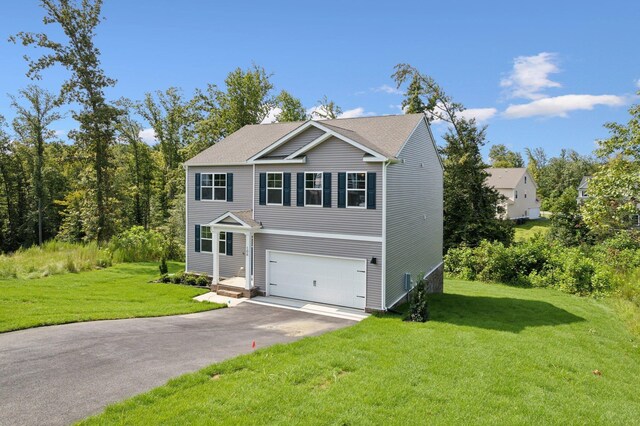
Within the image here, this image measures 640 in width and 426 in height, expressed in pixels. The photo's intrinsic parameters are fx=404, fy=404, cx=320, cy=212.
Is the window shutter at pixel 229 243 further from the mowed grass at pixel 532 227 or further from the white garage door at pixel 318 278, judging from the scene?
the mowed grass at pixel 532 227

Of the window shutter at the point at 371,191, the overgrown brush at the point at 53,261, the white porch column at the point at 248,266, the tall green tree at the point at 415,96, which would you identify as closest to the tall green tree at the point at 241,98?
the tall green tree at the point at 415,96

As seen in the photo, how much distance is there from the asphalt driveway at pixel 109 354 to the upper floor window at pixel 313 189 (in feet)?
14.7

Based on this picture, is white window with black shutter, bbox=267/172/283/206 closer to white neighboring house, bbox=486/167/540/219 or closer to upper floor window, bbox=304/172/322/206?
upper floor window, bbox=304/172/322/206

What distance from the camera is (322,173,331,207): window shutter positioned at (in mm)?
15336

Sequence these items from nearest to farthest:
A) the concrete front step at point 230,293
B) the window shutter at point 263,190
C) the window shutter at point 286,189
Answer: the window shutter at point 286,189, the concrete front step at point 230,293, the window shutter at point 263,190

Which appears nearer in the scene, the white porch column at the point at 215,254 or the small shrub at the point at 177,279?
the white porch column at the point at 215,254

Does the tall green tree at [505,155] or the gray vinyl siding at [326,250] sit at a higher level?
the tall green tree at [505,155]

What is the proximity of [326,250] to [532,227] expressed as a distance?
45527 millimetres

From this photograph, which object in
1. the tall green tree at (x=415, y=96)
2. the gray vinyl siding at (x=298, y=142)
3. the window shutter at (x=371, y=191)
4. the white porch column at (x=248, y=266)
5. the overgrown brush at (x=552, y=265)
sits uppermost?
the tall green tree at (x=415, y=96)

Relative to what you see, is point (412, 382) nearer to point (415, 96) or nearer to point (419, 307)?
point (419, 307)

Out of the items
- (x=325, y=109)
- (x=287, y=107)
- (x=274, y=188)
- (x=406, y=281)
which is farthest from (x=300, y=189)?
(x=325, y=109)

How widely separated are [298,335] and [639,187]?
1609cm

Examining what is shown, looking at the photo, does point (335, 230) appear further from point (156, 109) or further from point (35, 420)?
point (156, 109)

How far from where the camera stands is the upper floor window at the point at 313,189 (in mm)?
15641
